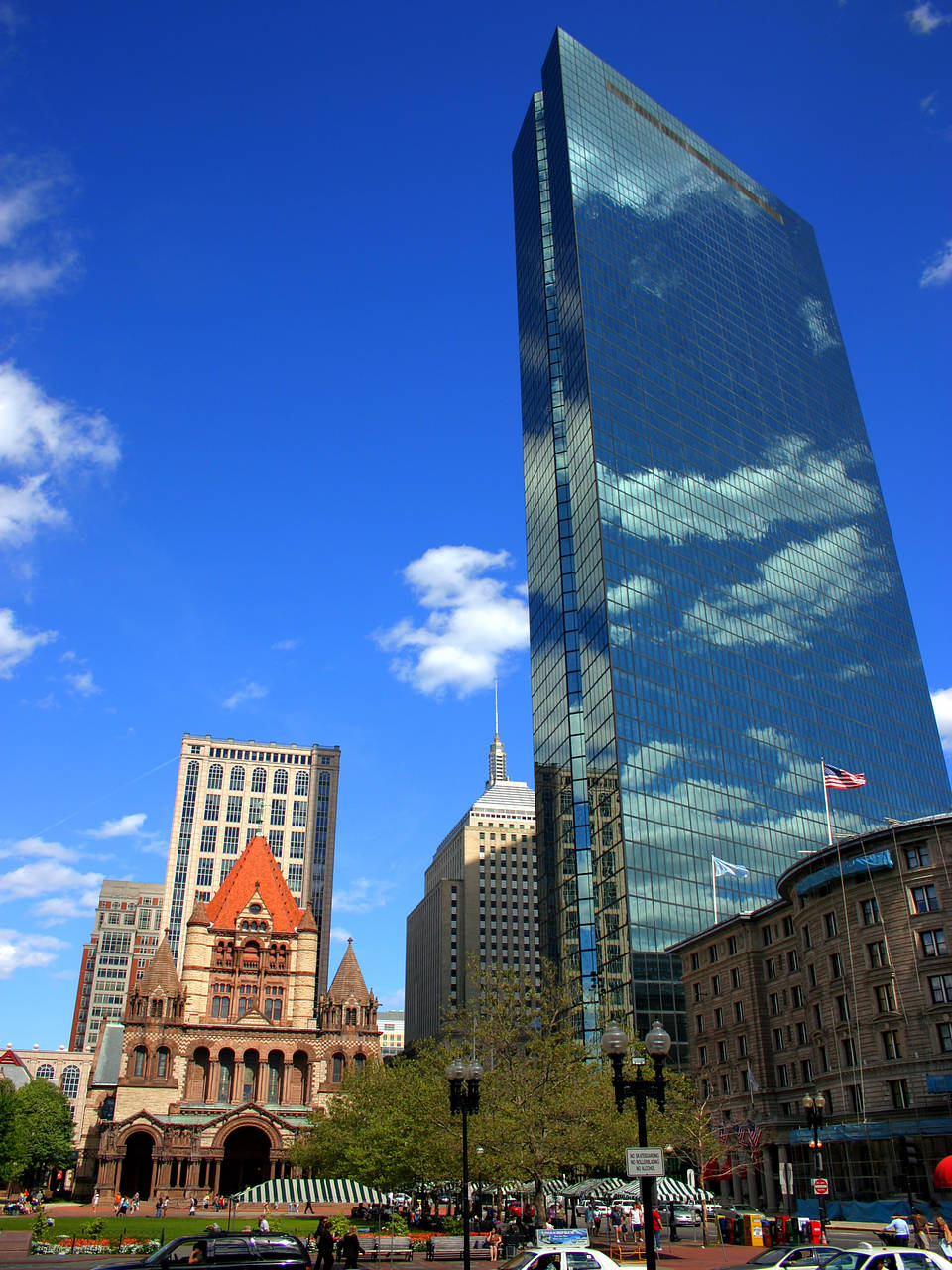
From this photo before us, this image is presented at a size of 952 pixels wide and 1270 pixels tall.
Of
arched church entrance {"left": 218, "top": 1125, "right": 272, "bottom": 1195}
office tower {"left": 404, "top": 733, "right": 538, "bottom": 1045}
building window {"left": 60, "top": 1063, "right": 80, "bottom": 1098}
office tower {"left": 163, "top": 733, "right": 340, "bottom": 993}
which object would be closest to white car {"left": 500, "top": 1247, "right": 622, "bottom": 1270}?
arched church entrance {"left": 218, "top": 1125, "right": 272, "bottom": 1195}

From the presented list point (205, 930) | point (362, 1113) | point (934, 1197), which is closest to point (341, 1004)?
point (205, 930)

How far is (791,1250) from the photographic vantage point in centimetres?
2609

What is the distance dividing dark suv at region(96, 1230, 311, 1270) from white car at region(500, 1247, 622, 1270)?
638cm

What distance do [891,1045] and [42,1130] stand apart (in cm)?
10374

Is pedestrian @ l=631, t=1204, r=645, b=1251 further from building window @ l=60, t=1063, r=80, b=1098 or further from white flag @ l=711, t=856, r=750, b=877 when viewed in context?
building window @ l=60, t=1063, r=80, b=1098

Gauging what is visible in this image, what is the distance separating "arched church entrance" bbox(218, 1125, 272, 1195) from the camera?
89.4 m

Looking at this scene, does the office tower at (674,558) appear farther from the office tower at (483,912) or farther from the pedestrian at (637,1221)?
the office tower at (483,912)

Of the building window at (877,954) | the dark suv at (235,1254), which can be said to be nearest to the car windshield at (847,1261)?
the dark suv at (235,1254)

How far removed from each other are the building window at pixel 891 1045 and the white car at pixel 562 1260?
29925mm

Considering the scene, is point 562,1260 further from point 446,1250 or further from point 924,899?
point 924,899

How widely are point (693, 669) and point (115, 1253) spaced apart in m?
76.1

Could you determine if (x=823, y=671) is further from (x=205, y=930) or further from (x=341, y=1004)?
(x=205, y=930)

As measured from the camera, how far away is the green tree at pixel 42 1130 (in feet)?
371

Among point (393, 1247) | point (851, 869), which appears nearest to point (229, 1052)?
point (393, 1247)
